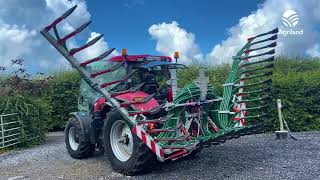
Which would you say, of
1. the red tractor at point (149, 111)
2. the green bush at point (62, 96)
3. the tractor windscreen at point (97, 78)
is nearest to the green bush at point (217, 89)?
the green bush at point (62, 96)

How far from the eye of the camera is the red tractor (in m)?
6.32

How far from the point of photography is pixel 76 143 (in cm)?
883

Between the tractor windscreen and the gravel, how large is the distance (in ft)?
3.95

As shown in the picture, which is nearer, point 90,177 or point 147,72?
point 90,177

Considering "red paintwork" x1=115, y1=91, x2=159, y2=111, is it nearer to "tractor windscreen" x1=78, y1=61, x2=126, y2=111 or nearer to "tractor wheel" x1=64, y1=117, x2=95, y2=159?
"tractor windscreen" x1=78, y1=61, x2=126, y2=111

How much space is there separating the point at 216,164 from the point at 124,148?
66.6 inches

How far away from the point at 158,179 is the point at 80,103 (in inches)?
126

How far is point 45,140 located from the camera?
1245 centimetres

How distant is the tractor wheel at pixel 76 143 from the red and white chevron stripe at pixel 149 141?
2.33m

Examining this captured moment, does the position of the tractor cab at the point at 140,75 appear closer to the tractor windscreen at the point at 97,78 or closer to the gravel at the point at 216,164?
the tractor windscreen at the point at 97,78

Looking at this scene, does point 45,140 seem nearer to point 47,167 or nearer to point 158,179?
point 47,167

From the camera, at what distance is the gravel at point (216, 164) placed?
21.7 ft

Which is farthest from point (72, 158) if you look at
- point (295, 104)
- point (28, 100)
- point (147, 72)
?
point (295, 104)

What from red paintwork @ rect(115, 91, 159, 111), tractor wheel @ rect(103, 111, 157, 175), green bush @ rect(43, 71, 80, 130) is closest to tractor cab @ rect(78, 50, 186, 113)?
red paintwork @ rect(115, 91, 159, 111)
